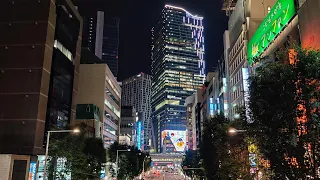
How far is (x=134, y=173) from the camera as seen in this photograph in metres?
78.2

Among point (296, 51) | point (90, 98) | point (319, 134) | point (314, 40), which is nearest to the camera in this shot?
point (319, 134)

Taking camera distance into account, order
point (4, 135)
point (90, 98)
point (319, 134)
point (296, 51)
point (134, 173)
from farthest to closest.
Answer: point (90, 98) < point (134, 173) < point (4, 135) < point (296, 51) < point (319, 134)

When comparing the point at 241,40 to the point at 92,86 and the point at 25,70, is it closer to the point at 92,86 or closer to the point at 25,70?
the point at 92,86

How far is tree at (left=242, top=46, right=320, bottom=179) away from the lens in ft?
54.7

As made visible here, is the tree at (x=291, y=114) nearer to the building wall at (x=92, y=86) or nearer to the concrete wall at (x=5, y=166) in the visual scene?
the concrete wall at (x=5, y=166)

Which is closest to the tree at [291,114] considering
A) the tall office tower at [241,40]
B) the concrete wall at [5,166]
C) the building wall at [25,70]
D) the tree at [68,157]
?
the tree at [68,157]

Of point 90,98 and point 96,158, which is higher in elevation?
point 90,98

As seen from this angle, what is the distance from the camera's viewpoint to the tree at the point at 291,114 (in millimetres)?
16688

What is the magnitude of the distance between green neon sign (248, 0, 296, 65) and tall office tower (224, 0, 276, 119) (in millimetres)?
6564

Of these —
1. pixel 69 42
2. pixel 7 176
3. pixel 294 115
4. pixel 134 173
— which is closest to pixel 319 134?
pixel 294 115

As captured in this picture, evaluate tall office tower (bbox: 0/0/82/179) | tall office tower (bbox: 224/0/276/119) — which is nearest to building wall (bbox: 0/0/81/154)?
tall office tower (bbox: 0/0/82/179)

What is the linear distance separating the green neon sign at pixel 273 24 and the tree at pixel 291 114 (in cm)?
2392

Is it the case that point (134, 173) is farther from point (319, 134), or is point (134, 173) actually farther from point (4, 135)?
point (319, 134)

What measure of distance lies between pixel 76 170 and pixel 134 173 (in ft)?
138
